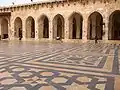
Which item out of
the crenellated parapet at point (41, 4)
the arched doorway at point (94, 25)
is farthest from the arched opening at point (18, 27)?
the arched doorway at point (94, 25)

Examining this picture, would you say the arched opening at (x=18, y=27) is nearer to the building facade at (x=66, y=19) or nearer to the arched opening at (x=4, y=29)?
the building facade at (x=66, y=19)

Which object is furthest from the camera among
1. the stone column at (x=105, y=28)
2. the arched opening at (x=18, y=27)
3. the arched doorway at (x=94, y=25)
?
the arched opening at (x=18, y=27)

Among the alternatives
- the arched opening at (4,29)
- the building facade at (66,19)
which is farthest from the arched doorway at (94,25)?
the arched opening at (4,29)

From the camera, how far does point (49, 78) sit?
4.24 meters

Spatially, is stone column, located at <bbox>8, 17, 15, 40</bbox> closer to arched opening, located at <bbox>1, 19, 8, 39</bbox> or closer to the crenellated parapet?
the crenellated parapet

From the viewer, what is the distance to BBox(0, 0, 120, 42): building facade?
20.9 meters

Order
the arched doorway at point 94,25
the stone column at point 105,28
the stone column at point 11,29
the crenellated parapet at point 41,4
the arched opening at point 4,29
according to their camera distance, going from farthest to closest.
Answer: the arched opening at point 4,29 < the stone column at point 11,29 < the arched doorway at point 94,25 < the crenellated parapet at point 41,4 < the stone column at point 105,28

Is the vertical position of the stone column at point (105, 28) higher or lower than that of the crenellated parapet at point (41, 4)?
lower

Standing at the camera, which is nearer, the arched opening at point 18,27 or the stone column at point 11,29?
the stone column at point 11,29

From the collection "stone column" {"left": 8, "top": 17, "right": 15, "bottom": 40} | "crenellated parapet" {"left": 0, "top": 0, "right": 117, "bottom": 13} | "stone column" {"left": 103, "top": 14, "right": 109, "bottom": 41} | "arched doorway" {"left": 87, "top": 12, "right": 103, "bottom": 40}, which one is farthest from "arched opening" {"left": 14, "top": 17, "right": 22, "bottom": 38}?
"stone column" {"left": 103, "top": 14, "right": 109, "bottom": 41}

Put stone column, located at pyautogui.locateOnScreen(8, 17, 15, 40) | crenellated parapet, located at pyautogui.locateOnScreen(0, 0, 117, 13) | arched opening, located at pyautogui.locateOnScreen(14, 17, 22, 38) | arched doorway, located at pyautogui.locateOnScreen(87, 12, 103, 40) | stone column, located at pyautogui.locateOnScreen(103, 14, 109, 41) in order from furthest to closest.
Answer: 1. arched opening, located at pyautogui.locateOnScreen(14, 17, 22, 38)
2. stone column, located at pyautogui.locateOnScreen(8, 17, 15, 40)
3. arched doorway, located at pyautogui.locateOnScreen(87, 12, 103, 40)
4. crenellated parapet, located at pyautogui.locateOnScreen(0, 0, 117, 13)
5. stone column, located at pyautogui.locateOnScreen(103, 14, 109, 41)

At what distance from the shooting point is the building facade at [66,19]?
2094 centimetres

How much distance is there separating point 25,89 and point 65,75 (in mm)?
1403

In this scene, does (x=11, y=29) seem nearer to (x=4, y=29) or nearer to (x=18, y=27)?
(x=18, y=27)
